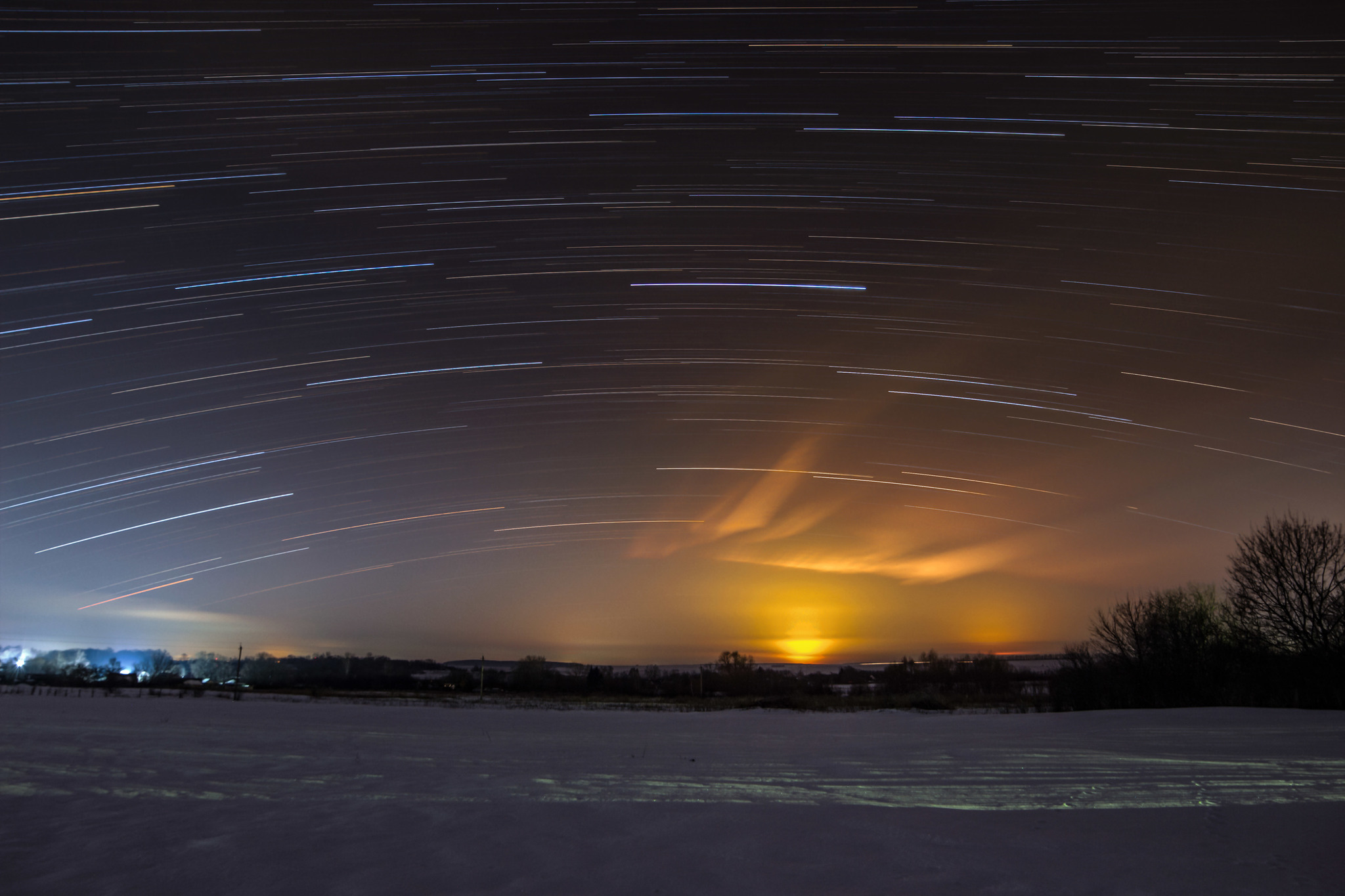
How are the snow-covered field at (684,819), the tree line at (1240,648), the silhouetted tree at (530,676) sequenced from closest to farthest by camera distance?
the snow-covered field at (684,819)
the tree line at (1240,648)
the silhouetted tree at (530,676)

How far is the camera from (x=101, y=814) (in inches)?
249

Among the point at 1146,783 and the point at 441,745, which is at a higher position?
the point at 1146,783

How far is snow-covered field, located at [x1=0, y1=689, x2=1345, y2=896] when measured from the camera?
4.25 m

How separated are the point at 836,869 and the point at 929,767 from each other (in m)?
5.61

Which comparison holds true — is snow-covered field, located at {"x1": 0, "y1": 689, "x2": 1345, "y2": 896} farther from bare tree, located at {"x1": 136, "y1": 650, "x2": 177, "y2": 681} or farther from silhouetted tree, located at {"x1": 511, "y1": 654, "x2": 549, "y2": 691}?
bare tree, located at {"x1": 136, "y1": 650, "x2": 177, "y2": 681}

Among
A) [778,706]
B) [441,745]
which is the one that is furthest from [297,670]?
[441,745]

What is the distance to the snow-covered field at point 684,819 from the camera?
425 centimetres

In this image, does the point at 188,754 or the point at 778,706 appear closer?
the point at 188,754

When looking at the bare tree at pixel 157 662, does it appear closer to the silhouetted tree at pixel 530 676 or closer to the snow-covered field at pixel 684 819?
the silhouetted tree at pixel 530 676

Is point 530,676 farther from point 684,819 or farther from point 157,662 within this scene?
point 684,819

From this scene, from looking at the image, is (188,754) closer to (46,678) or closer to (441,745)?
(441,745)

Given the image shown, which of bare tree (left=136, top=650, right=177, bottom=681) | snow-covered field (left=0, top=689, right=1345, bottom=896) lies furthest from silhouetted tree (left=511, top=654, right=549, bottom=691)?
snow-covered field (left=0, top=689, right=1345, bottom=896)

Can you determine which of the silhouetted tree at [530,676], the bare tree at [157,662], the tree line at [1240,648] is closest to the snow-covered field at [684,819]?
the tree line at [1240,648]

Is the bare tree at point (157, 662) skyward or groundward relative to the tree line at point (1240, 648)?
groundward
